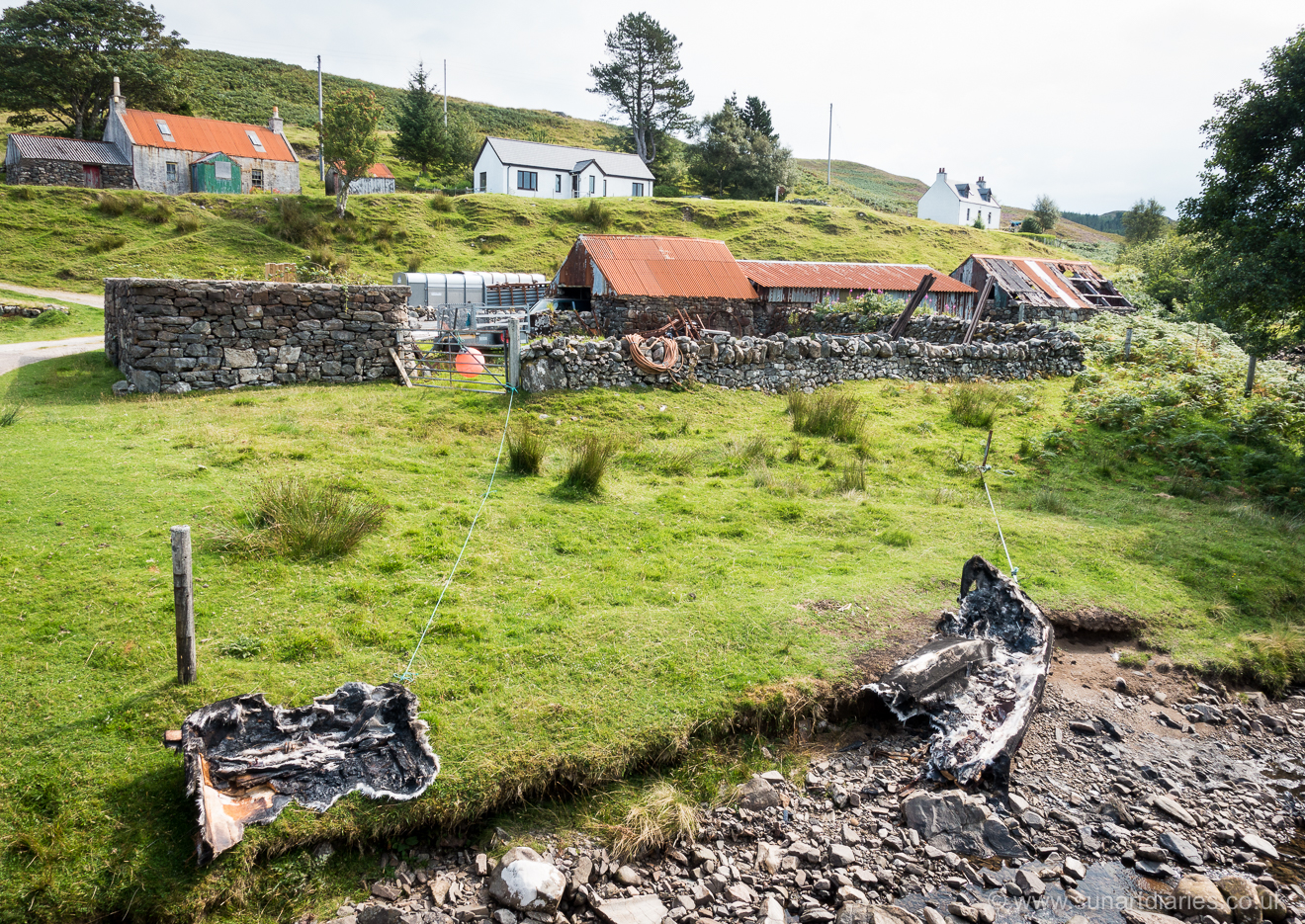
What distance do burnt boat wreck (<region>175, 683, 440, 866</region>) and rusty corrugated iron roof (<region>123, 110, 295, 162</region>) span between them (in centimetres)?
4689

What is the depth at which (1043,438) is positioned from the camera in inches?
532

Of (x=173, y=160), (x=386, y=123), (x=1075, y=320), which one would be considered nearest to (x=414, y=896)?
(x=1075, y=320)

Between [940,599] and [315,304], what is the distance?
42.6ft

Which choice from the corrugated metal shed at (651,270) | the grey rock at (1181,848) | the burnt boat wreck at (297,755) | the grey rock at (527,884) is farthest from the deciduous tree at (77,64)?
the grey rock at (1181,848)

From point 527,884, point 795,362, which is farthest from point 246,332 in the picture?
point 527,884

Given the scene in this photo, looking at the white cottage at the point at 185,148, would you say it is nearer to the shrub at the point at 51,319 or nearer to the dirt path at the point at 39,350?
the shrub at the point at 51,319

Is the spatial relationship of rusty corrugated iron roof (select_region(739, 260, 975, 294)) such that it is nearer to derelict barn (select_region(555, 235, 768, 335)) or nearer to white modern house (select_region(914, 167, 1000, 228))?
derelict barn (select_region(555, 235, 768, 335))

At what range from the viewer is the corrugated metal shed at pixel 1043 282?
26641 millimetres

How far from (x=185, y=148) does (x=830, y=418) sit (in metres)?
43.6

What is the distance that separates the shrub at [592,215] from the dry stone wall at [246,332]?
25602mm

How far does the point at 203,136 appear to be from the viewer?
1663 inches

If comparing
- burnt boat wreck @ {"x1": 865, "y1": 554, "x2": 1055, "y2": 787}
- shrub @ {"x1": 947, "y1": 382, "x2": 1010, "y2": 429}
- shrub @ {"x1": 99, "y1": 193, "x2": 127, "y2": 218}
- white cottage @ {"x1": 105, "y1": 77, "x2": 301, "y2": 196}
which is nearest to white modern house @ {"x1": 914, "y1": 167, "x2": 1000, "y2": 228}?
white cottage @ {"x1": 105, "y1": 77, "x2": 301, "y2": 196}

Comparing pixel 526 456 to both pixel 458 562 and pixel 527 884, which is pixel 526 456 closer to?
pixel 458 562

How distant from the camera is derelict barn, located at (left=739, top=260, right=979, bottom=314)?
24.7m
